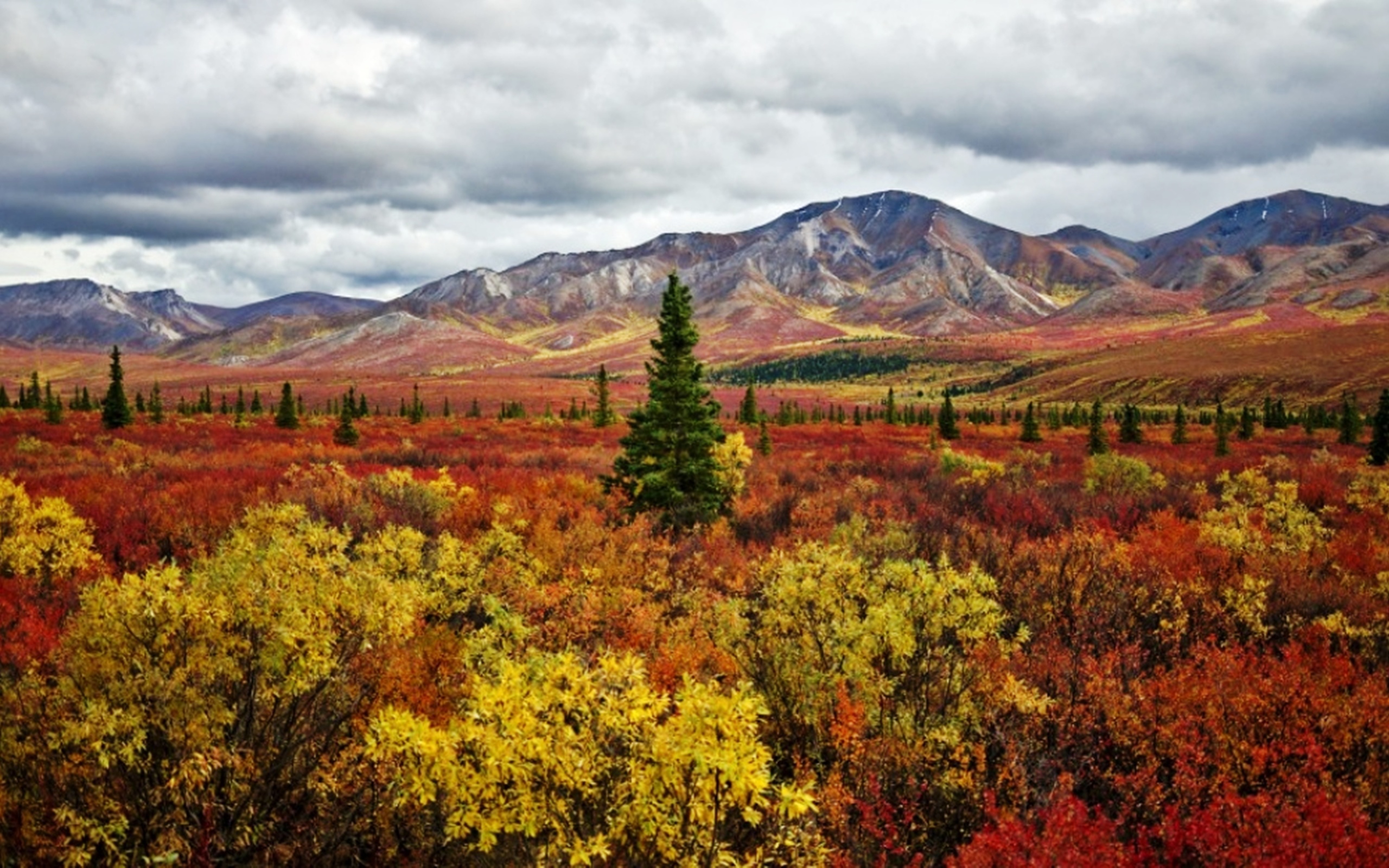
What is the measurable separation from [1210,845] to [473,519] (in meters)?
14.9

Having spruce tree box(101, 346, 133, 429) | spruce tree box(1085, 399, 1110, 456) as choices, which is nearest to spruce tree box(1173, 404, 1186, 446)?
spruce tree box(1085, 399, 1110, 456)

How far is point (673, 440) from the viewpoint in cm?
2161

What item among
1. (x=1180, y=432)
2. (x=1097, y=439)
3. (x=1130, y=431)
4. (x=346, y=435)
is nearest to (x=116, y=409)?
(x=346, y=435)

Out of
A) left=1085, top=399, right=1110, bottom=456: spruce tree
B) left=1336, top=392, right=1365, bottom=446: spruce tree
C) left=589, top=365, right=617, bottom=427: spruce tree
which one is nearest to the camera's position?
left=1085, top=399, right=1110, bottom=456: spruce tree

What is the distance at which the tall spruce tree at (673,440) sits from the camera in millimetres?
20938

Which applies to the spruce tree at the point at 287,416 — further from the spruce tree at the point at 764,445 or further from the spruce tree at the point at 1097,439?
the spruce tree at the point at 1097,439

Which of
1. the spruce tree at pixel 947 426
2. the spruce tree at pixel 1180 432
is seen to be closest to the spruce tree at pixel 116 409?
the spruce tree at pixel 947 426

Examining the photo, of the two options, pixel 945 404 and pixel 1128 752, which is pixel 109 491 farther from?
pixel 945 404

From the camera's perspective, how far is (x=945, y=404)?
5738cm

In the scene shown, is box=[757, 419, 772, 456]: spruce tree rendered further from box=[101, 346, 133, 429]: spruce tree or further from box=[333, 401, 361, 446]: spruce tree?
box=[101, 346, 133, 429]: spruce tree

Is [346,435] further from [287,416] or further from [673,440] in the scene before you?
[673,440]

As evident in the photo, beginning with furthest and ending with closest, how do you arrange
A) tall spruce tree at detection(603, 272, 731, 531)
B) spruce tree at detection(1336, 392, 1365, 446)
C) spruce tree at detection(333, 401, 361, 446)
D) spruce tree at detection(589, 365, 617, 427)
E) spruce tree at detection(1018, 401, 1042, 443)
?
spruce tree at detection(589, 365, 617, 427) → spruce tree at detection(1336, 392, 1365, 446) → spruce tree at detection(1018, 401, 1042, 443) → spruce tree at detection(333, 401, 361, 446) → tall spruce tree at detection(603, 272, 731, 531)

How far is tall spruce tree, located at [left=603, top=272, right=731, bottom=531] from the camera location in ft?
68.7

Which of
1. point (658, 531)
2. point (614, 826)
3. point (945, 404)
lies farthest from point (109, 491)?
point (945, 404)
